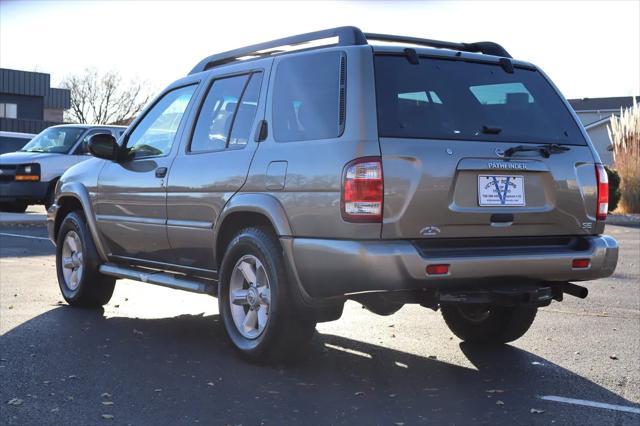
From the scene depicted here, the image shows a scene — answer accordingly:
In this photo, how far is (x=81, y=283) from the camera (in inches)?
302

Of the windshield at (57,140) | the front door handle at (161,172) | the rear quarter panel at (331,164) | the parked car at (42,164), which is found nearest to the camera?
the rear quarter panel at (331,164)

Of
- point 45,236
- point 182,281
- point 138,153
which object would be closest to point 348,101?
point 182,281

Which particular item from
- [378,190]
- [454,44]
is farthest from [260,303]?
[454,44]

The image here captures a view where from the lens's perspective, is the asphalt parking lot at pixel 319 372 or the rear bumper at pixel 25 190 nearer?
the asphalt parking lot at pixel 319 372

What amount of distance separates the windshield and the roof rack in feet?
38.3

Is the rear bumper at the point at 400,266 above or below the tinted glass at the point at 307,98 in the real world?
below

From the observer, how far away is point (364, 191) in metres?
4.92

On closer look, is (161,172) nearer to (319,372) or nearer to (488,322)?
(319,372)

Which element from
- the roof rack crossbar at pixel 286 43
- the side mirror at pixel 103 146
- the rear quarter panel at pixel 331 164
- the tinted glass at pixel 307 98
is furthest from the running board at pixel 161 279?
the roof rack crossbar at pixel 286 43

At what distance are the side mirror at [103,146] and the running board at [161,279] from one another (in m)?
0.90

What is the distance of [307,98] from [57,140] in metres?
13.6

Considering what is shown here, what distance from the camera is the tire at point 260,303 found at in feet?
17.7

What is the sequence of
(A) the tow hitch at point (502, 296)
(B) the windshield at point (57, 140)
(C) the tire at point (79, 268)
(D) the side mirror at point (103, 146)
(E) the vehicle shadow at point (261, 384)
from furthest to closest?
1. (B) the windshield at point (57, 140)
2. (C) the tire at point (79, 268)
3. (D) the side mirror at point (103, 146)
4. (A) the tow hitch at point (502, 296)
5. (E) the vehicle shadow at point (261, 384)

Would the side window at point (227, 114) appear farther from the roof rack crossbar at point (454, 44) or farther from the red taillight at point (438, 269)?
the red taillight at point (438, 269)
